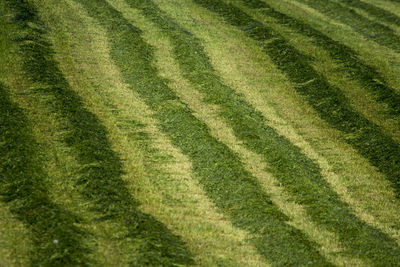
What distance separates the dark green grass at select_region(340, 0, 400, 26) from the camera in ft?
79.3

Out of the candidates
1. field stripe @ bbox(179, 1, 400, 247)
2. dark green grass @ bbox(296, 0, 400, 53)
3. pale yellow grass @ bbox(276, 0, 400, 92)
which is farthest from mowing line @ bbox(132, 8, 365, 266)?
dark green grass @ bbox(296, 0, 400, 53)

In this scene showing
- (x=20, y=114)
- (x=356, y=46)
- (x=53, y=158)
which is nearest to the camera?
(x=53, y=158)

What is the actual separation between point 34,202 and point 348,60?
12.9 metres

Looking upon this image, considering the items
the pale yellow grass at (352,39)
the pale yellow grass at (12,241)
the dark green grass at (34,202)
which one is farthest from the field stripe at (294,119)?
the pale yellow grass at (12,241)

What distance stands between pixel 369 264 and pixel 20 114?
8296mm

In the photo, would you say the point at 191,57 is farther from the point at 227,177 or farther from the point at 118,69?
the point at 227,177

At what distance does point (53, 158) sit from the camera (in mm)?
10852

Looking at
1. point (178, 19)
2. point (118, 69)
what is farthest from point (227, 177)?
point (178, 19)

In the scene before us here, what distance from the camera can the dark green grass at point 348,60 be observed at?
16078 millimetres

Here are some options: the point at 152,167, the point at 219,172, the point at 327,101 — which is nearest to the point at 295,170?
the point at 219,172

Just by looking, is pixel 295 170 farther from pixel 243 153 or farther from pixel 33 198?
pixel 33 198

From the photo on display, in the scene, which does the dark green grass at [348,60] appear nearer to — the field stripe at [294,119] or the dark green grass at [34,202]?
the field stripe at [294,119]

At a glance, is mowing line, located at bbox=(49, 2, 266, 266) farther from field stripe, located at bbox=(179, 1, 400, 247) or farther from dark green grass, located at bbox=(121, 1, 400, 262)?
field stripe, located at bbox=(179, 1, 400, 247)

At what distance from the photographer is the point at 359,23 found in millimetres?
23578
